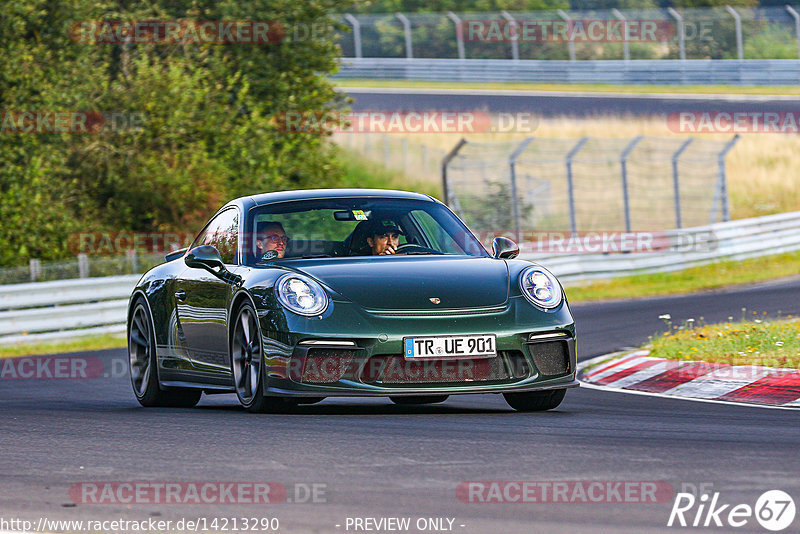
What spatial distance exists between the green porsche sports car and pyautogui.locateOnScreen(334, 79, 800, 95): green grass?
1299 inches

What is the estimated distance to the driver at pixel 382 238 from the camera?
29.6 feet

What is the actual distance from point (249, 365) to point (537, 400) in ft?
5.72

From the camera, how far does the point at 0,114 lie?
2308cm

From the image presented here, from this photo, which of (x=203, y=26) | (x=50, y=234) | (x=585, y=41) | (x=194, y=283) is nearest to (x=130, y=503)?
(x=194, y=283)

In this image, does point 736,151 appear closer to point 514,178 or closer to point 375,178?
point 375,178

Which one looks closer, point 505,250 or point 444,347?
point 444,347

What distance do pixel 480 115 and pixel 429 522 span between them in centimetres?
3509

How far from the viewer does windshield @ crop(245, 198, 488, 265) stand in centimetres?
893
